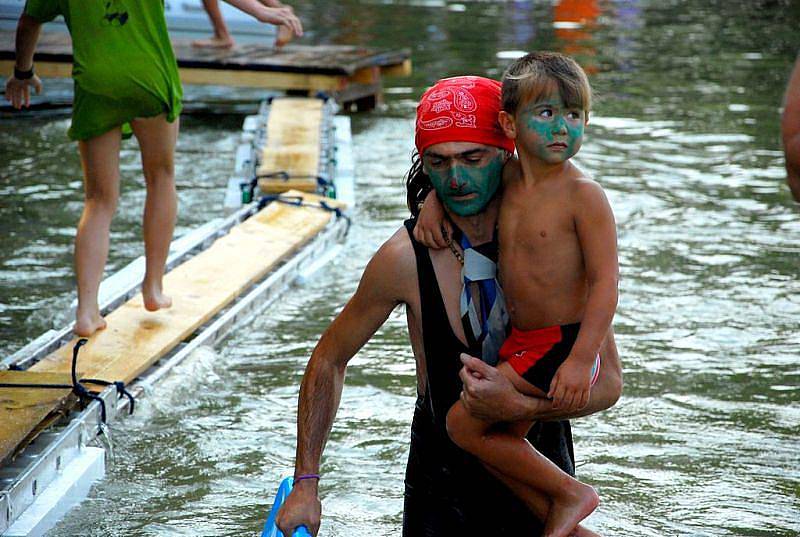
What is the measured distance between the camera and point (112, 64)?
515 cm

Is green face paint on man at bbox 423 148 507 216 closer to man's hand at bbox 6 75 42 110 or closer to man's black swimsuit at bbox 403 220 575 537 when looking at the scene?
man's black swimsuit at bbox 403 220 575 537

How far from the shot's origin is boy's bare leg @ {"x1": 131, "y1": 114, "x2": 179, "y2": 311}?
5.31 m

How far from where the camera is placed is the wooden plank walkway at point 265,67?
11.2 m

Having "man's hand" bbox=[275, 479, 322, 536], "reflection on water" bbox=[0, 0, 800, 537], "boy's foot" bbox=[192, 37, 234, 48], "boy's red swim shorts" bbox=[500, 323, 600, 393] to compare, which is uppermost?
"boy's red swim shorts" bbox=[500, 323, 600, 393]

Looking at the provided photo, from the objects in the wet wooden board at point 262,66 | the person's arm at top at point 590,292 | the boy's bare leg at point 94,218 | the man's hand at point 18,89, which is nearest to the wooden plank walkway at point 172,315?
the boy's bare leg at point 94,218

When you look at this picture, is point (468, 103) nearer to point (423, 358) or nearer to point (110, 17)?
point (423, 358)

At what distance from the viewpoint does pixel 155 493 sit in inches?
170

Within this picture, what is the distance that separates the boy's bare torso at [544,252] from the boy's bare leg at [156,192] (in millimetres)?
2635

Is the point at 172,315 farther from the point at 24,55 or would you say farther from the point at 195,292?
the point at 24,55

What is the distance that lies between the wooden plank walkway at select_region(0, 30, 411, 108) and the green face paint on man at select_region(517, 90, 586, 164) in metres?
8.37

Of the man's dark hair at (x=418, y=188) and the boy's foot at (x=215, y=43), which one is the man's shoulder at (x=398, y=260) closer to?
the man's dark hair at (x=418, y=188)

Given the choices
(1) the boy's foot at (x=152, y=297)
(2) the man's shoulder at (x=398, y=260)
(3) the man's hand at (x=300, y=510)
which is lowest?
(1) the boy's foot at (x=152, y=297)

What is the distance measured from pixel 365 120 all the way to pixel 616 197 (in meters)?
3.68

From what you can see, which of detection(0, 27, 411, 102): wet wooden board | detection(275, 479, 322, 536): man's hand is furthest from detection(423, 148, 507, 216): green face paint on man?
detection(0, 27, 411, 102): wet wooden board
